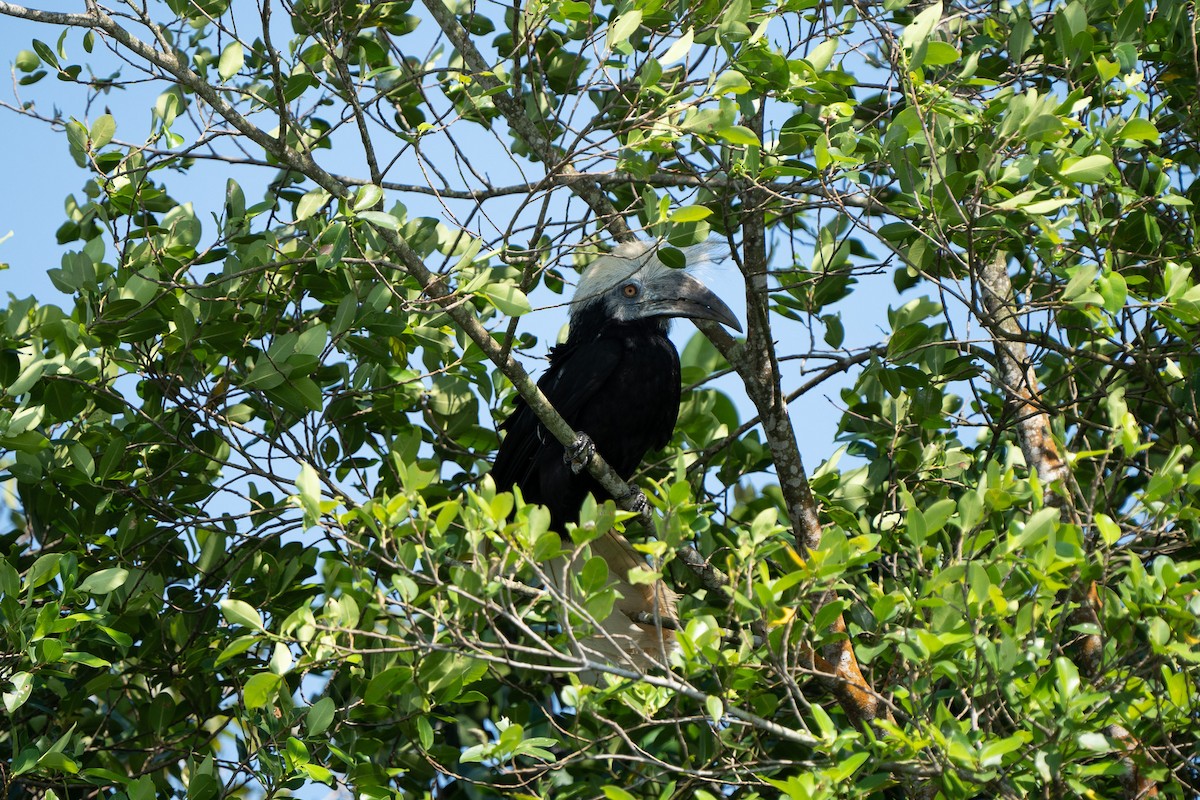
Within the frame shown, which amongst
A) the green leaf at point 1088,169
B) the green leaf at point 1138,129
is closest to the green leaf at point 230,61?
the green leaf at point 1088,169

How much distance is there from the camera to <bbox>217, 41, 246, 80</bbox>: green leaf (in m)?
3.66

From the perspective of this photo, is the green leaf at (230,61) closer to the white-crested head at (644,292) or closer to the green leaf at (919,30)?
the white-crested head at (644,292)

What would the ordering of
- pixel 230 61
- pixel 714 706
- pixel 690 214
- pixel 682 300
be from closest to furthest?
pixel 714 706 < pixel 690 214 < pixel 230 61 < pixel 682 300

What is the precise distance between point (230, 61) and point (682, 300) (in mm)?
2092

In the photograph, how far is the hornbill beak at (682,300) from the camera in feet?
15.8

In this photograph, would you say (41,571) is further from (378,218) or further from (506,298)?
(506,298)

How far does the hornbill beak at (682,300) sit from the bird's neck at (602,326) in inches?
2.8

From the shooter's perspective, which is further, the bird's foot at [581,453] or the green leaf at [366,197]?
the bird's foot at [581,453]

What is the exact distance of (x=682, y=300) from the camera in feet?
16.3

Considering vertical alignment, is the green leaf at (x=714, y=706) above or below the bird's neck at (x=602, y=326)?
below

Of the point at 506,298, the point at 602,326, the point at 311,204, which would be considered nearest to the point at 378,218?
the point at 506,298

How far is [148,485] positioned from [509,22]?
2.24 metres

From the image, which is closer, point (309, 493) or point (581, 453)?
point (309, 493)

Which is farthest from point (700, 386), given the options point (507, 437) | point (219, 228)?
point (219, 228)
